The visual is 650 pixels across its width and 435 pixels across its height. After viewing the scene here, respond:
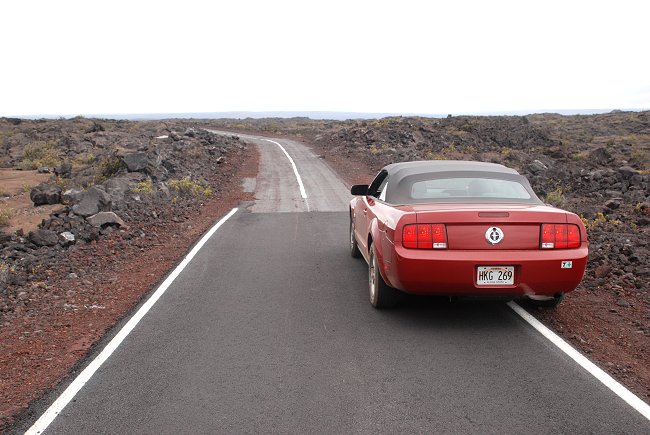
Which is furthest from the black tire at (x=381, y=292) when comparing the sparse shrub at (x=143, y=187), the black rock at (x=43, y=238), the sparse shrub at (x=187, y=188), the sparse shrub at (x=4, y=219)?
the sparse shrub at (x=4, y=219)

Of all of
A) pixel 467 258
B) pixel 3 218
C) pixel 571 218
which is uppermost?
pixel 571 218

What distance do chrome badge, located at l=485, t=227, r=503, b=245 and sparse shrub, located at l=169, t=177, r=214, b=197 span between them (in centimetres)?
1270

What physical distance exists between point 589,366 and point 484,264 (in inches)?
46.4

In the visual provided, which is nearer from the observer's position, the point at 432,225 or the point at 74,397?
the point at 74,397

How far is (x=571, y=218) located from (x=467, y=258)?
1.11m

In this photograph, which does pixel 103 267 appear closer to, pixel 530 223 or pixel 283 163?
A: pixel 530 223

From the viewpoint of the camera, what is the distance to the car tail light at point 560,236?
512 cm

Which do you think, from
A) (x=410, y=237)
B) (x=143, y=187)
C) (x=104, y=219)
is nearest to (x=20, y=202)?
(x=143, y=187)

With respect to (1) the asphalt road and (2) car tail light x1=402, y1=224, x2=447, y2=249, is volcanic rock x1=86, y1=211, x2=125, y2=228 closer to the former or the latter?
(1) the asphalt road

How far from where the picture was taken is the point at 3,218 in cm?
1395

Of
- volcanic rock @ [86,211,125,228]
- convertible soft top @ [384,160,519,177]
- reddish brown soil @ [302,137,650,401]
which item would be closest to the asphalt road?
reddish brown soil @ [302,137,650,401]

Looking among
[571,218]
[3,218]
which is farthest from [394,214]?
[3,218]

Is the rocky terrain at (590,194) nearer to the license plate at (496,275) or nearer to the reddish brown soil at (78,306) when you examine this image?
the license plate at (496,275)

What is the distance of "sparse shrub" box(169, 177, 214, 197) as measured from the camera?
54.1 feet
